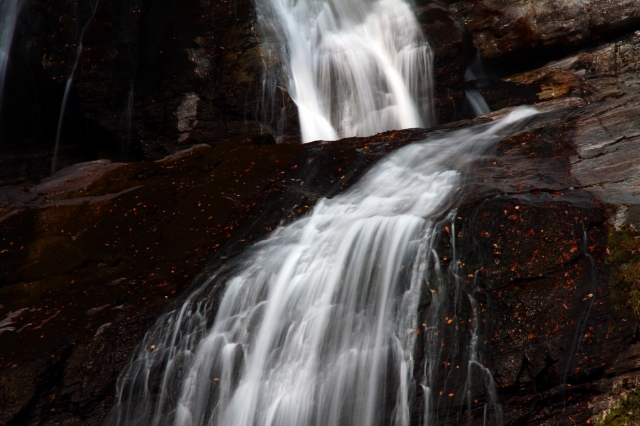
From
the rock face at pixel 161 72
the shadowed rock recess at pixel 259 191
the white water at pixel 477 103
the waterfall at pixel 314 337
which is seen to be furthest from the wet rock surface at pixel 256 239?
the white water at pixel 477 103

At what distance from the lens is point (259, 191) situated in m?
8.41

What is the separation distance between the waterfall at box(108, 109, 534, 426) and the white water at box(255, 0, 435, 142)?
197 inches

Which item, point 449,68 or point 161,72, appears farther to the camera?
point 449,68

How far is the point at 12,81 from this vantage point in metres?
12.9

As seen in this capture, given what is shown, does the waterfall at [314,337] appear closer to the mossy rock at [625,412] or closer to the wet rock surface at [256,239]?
the wet rock surface at [256,239]

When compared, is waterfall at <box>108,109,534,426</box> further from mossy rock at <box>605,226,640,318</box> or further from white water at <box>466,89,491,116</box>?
white water at <box>466,89,491,116</box>

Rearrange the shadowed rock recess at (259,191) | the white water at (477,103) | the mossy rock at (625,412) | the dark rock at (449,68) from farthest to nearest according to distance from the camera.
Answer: the white water at (477,103), the dark rock at (449,68), the shadowed rock recess at (259,191), the mossy rock at (625,412)

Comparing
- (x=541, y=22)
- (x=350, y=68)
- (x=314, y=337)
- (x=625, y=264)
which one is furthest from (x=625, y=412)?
(x=541, y=22)

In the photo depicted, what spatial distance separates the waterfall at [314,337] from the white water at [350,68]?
16.5 ft

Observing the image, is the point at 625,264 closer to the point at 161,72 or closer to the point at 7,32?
the point at 161,72

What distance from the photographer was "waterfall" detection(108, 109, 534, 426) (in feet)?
18.0

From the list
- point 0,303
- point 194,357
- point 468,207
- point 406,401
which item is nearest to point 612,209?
point 468,207

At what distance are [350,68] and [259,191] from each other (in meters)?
4.96

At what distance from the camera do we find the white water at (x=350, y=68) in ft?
38.5
